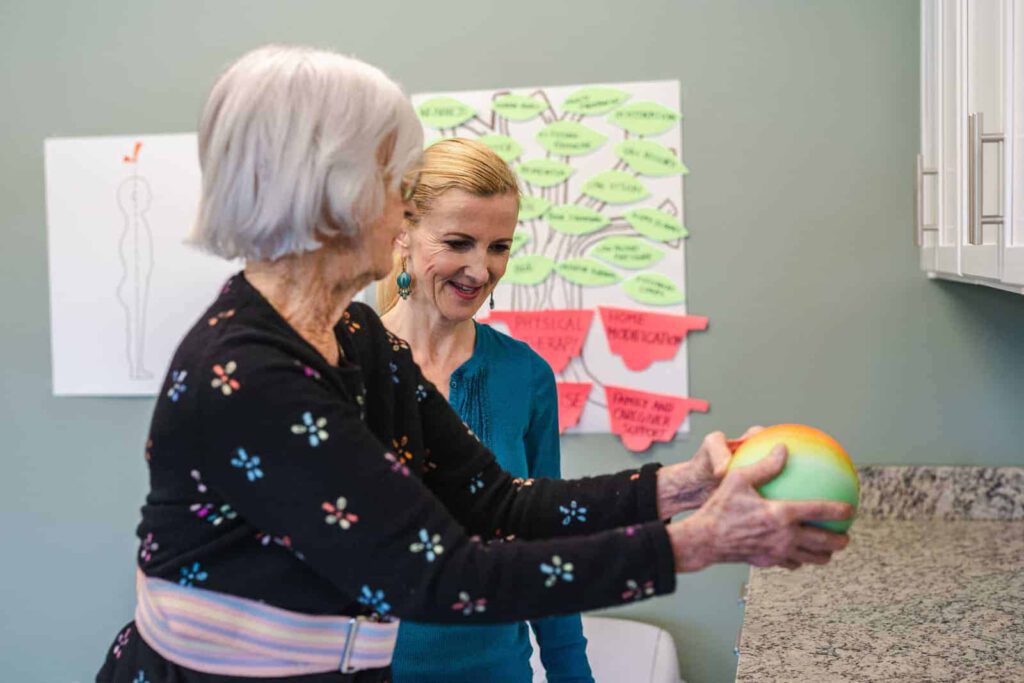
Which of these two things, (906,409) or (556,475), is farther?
(906,409)

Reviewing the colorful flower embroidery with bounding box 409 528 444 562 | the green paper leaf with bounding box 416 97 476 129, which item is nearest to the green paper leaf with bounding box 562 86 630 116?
the green paper leaf with bounding box 416 97 476 129

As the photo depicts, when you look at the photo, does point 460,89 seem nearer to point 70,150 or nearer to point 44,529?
point 70,150

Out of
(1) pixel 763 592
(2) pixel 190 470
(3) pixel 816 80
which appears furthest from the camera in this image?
(3) pixel 816 80

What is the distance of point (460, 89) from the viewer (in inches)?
96.0

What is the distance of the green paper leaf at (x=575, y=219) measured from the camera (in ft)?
7.82

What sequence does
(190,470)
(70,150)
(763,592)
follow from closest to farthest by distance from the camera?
(190,470), (763,592), (70,150)

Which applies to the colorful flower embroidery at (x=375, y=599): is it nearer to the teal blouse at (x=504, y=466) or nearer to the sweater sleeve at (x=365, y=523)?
the sweater sleeve at (x=365, y=523)

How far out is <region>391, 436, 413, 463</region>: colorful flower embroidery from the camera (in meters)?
1.05

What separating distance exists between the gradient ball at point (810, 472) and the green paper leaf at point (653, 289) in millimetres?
1303

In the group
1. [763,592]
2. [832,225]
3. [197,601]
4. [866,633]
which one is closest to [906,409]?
[832,225]

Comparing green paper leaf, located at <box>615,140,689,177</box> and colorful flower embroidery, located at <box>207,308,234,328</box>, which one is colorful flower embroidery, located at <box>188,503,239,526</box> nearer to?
colorful flower embroidery, located at <box>207,308,234,328</box>

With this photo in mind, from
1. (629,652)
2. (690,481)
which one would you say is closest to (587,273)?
(629,652)

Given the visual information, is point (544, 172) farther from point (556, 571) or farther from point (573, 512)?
point (556, 571)

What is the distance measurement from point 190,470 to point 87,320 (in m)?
1.92
